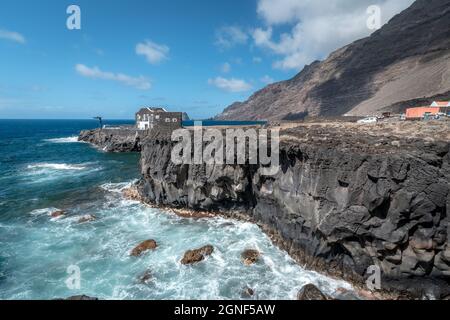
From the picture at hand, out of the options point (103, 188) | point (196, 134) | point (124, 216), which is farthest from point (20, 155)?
point (196, 134)

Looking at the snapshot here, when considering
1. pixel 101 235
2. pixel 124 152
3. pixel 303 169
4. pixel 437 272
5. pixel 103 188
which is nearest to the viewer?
pixel 437 272

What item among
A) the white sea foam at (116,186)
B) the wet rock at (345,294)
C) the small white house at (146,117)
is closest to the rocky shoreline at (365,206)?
the wet rock at (345,294)

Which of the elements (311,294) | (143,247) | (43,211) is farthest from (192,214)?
(43,211)

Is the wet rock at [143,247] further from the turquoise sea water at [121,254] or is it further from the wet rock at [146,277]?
the wet rock at [146,277]

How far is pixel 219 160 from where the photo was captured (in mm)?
31750

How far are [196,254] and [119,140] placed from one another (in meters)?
78.4

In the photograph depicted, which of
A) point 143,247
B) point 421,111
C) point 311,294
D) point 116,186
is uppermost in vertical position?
point 421,111

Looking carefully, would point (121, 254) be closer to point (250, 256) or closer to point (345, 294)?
point (250, 256)

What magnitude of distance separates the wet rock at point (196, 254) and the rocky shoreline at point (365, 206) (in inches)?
274

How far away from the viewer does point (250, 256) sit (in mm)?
23922

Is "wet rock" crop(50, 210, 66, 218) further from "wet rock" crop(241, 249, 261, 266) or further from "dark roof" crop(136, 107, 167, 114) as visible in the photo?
"dark roof" crop(136, 107, 167, 114)
